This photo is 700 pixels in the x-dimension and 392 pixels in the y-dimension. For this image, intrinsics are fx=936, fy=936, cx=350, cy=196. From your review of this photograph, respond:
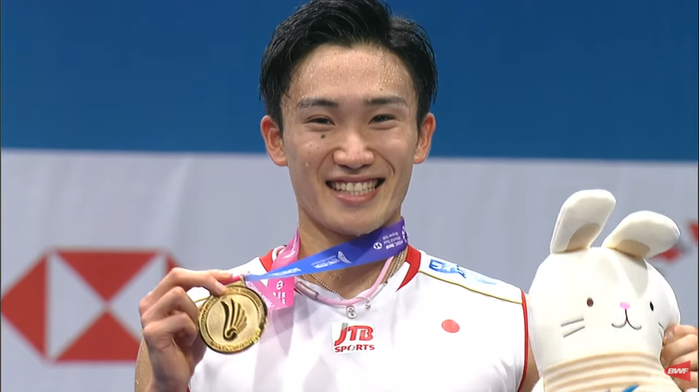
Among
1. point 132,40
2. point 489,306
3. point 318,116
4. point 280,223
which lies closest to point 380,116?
point 318,116

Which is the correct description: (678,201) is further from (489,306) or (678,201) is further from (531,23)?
(489,306)

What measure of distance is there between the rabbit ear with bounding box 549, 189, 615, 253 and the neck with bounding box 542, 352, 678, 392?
17 centimetres

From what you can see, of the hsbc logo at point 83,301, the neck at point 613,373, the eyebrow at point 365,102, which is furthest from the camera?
the hsbc logo at point 83,301

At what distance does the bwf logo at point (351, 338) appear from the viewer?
5.28ft

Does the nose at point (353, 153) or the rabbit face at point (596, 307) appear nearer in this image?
the rabbit face at point (596, 307)

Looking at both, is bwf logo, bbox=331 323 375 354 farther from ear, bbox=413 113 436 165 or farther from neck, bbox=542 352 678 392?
neck, bbox=542 352 678 392

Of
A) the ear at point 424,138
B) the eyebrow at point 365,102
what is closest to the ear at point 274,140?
the eyebrow at point 365,102

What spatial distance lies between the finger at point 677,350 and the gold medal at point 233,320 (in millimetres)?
615

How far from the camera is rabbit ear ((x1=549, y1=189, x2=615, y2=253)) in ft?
4.16

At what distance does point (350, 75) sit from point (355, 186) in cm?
19

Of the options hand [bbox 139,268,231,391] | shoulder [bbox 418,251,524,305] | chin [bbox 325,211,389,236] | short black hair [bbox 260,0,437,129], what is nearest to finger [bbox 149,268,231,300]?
hand [bbox 139,268,231,391]

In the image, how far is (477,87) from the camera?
8.89ft

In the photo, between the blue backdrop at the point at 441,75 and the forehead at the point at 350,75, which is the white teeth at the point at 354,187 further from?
the blue backdrop at the point at 441,75

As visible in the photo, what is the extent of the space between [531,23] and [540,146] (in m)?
0.36
